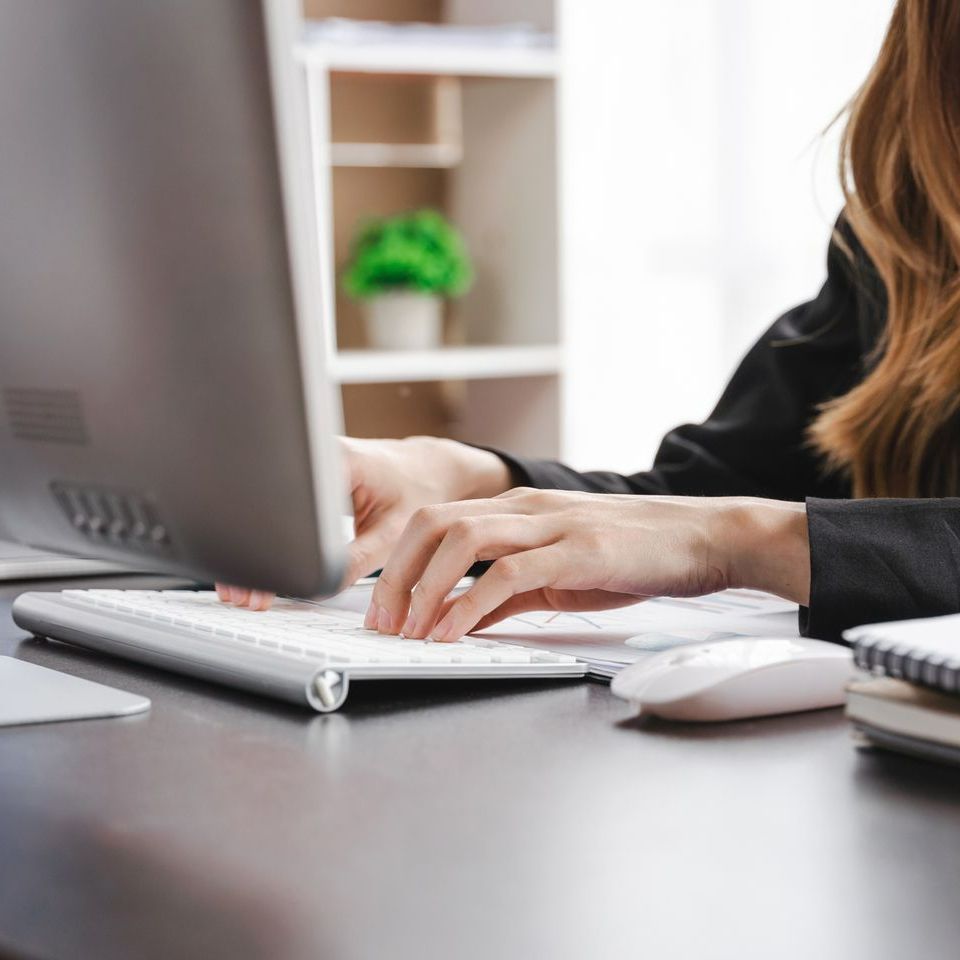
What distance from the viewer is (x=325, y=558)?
2.00 ft

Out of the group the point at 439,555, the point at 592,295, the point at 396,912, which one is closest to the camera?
the point at 396,912

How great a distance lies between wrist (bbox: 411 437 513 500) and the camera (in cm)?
119

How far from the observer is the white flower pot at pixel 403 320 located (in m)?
2.88

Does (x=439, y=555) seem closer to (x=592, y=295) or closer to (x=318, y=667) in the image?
(x=318, y=667)

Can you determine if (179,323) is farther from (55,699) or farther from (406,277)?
(406,277)

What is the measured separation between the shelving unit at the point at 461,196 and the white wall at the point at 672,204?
0.23 feet

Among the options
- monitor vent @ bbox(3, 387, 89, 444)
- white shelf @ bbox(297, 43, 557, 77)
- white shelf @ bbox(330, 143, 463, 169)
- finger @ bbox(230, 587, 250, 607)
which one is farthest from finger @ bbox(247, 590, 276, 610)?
white shelf @ bbox(330, 143, 463, 169)

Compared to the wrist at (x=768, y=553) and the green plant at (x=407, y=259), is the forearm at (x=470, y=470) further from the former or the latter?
the green plant at (x=407, y=259)

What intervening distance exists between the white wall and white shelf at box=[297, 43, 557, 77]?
8 centimetres

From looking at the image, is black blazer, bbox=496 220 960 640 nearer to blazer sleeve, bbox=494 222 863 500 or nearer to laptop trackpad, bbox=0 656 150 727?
blazer sleeve, bbox=494 222 863 500

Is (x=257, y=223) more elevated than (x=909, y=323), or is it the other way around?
(x=257, y=223)

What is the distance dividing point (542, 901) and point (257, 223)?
29 centimetres

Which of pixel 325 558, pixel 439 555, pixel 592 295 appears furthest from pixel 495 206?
pixel 325 558

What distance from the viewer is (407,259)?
2.86 m
